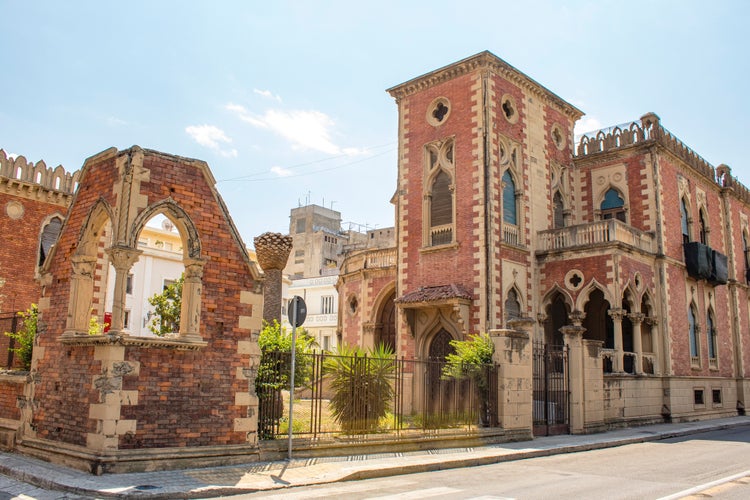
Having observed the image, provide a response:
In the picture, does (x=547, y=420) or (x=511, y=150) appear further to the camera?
(x=511, y=150)

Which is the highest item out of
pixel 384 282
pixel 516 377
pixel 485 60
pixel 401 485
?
pixel 485 60

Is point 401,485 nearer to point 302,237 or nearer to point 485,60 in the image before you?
point 485,60

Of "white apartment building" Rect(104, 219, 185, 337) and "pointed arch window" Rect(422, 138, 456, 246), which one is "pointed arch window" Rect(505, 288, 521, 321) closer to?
"pointed arch window" Rect(422, 138, 456, 246)

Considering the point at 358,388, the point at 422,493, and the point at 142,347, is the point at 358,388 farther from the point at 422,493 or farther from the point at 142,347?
the point at 142,347

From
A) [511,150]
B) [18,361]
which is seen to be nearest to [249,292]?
[18,361]

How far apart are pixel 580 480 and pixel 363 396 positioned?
15.9ft

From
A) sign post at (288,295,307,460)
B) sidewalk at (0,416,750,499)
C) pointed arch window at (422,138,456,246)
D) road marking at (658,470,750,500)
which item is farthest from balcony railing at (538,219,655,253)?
sign post at (288,295,307,460)

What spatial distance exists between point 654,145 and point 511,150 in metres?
→ 6.46

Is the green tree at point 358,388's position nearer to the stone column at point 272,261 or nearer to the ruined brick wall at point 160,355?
the stone column at point 272,261

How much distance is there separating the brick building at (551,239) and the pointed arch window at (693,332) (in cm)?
6

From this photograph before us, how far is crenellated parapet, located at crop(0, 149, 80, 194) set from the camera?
24922mm

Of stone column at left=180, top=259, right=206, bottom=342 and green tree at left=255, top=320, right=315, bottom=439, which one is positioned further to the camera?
green tree at left=255, top=320, right=315, bottom=439

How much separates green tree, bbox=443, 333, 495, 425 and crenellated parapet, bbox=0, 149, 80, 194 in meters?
18.0

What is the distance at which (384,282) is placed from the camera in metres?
30.6
